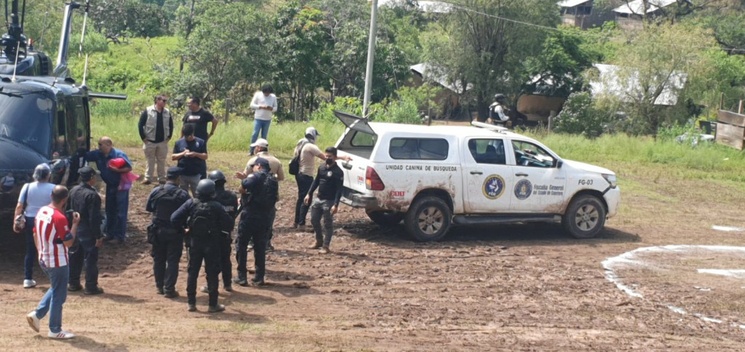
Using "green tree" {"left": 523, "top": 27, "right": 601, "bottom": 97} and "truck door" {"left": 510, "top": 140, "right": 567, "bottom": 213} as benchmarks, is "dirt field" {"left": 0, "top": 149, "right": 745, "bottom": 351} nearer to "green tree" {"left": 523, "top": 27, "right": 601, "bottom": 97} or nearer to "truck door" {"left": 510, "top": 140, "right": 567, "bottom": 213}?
"truck door" {"left": 510, "top": 140, "right": 567, "bottom": 213}

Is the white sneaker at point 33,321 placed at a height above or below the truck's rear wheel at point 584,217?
below


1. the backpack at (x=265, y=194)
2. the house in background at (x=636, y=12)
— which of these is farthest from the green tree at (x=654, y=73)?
the house in background at (x=636, y=12)

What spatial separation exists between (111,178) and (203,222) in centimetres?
333

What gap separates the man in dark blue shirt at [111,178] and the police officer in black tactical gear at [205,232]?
2.93 meters

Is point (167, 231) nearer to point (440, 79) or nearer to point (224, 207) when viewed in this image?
point (224, 207)

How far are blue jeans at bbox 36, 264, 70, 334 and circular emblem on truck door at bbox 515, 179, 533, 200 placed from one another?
8175mm

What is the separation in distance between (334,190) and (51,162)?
386 centimetres

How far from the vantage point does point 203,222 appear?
1030 centimetres

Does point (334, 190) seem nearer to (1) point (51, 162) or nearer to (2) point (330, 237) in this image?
(2) point (330, 237)

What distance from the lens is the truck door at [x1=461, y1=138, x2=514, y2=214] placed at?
49.2ft

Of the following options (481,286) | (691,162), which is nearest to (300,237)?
(481,286)

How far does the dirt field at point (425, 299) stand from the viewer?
9742 millimetres

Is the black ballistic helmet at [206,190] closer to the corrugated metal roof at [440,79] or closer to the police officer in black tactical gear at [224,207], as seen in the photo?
the police officer in black tactical gear at [224,207]

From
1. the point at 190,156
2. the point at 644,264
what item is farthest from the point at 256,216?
the point at 644,264
